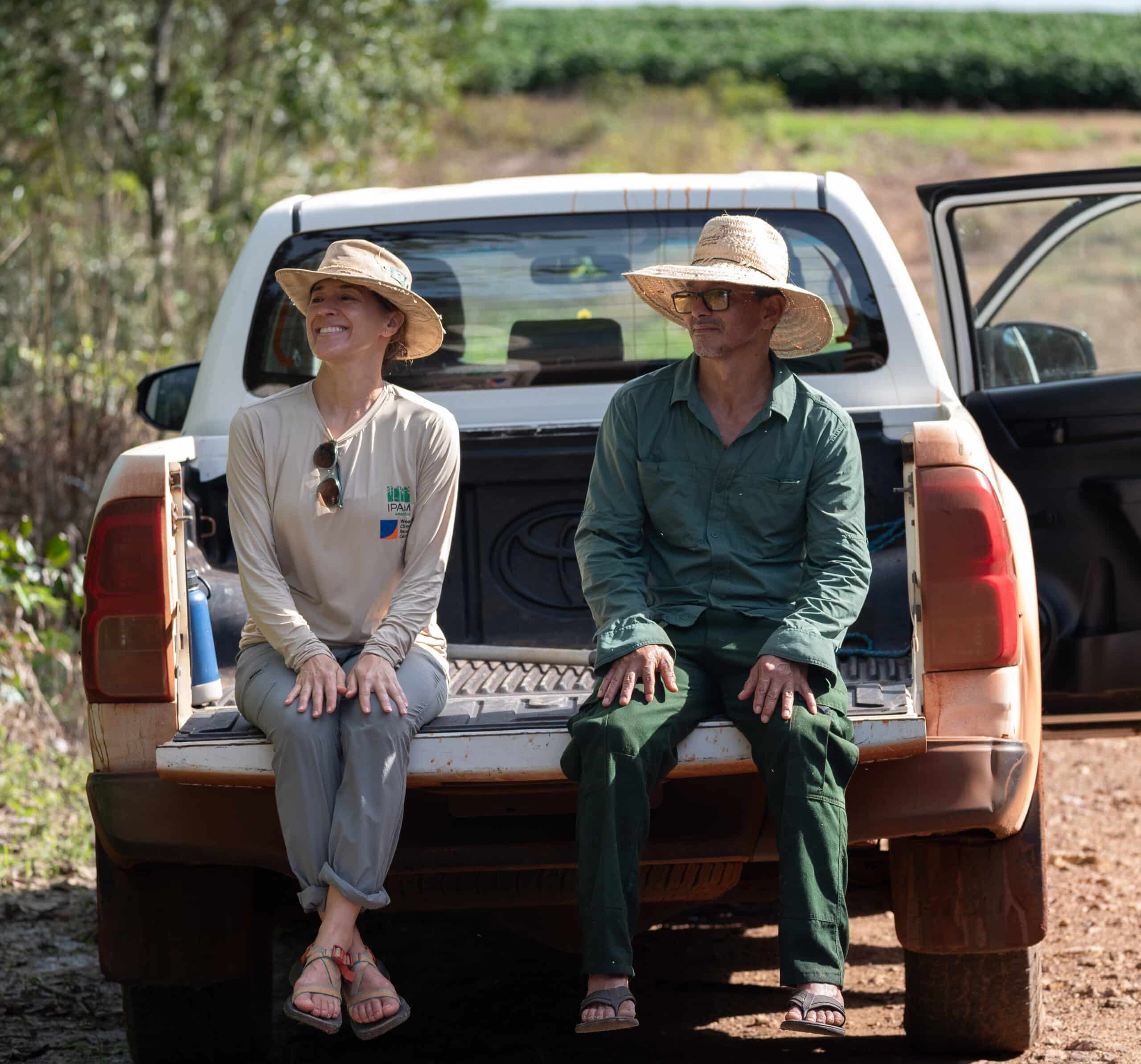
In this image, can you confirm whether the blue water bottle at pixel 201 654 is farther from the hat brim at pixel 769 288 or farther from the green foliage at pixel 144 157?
the green foliage at pixel 144 157

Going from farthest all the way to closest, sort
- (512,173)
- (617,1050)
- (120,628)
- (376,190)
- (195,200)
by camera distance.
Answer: (512,173) < (195,200) < (376,190) < (617,1050) < (120,628)

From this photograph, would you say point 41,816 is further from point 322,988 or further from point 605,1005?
point 605,1005

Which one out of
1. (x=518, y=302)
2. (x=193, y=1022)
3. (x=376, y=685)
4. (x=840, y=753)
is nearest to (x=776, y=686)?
(x=840, y=753)

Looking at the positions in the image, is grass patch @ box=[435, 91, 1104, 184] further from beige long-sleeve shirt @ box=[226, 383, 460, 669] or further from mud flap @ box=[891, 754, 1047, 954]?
mud flap @ box=[891, 754, 1047, 954]

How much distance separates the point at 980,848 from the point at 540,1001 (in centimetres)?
147

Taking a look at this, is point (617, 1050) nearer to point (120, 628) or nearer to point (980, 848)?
point (980, 848)

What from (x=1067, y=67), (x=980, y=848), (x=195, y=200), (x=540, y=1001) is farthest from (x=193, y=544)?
(x=1067, y=67)

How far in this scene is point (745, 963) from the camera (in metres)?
4.25

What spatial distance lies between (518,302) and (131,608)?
65.0 inches

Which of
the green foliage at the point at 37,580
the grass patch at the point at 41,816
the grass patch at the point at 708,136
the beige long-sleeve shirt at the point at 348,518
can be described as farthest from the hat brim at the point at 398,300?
the grass patch at the point at 708,136

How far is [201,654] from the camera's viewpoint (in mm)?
3242

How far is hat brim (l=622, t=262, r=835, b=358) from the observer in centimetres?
312

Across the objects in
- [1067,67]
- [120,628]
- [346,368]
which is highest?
[1067,67]

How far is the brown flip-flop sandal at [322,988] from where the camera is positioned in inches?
107
